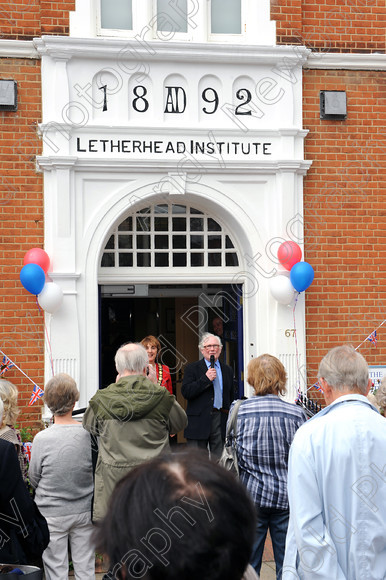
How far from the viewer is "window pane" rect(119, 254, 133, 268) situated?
857 centimetres

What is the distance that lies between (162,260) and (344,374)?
219 inches

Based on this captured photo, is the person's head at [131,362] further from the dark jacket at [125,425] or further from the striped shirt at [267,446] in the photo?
the striped shirt at [267,446]

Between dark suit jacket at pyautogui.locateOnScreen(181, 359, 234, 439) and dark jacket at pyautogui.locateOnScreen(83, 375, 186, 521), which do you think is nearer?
dark jacket at pyautogui.locateOnScreen(83, 375, 186, 521)

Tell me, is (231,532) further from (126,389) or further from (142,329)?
(142,329)

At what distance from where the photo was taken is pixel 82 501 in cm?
461

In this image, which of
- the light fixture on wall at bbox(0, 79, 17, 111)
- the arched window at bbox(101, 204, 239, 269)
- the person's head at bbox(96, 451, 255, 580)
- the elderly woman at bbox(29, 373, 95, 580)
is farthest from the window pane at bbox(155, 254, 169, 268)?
the person's head at bbox(96, 451, 255, 580)

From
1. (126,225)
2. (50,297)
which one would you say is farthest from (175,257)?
(50,297)

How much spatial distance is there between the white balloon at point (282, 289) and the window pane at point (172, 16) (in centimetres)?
319

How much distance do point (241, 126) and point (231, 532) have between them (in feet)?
23.9

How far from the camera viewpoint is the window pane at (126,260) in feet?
28.1

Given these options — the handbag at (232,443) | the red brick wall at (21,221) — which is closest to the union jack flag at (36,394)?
the red brick wall at (21,221)

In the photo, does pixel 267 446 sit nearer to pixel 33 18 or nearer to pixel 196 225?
pixel 196 225

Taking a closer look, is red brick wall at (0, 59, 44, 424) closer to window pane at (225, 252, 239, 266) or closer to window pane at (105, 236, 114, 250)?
window pane at (105, 236, 114, 250)

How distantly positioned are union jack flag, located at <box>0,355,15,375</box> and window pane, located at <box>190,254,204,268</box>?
2480 millimetres
